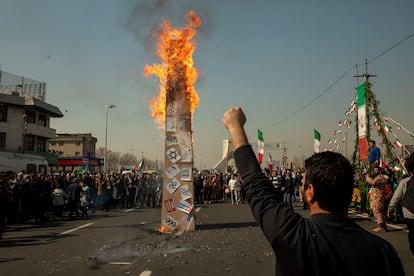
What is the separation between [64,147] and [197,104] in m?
80.3

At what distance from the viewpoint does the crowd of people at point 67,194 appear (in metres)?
13.7

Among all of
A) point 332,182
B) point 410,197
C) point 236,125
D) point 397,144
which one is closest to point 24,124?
point 397,144

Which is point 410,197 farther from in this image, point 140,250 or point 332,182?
point 140,250

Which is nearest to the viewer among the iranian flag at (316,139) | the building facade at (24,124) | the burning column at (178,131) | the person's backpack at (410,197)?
the person's backpack at (410,197)

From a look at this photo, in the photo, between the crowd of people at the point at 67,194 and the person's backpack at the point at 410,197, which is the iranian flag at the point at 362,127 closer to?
the person's backpack at the point at 410,197

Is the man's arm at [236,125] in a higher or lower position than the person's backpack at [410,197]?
higher

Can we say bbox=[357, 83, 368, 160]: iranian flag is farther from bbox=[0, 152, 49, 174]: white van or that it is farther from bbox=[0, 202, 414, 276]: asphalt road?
bbox=[0, 152, 49, 174]: white van

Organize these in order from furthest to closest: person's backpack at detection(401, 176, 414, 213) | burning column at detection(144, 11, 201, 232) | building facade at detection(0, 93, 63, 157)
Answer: building facade at detection(0, 93, 63, 157)
burning column at detection(144, 11, 201, 232)
person's backpack at detection(401, 176, 414, 213)

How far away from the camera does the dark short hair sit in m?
1.69

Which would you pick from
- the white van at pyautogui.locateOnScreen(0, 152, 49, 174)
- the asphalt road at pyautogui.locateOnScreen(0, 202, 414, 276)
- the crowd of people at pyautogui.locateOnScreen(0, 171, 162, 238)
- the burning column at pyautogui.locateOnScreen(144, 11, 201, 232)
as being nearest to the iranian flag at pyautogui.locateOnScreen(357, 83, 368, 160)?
the asphalt road at pyautogui.locateOnScreen(0, 202, 414, 276)

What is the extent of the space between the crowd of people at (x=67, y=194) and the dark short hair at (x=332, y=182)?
9.90 m

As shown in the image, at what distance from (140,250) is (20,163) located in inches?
763

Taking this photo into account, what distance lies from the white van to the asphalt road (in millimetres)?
11050

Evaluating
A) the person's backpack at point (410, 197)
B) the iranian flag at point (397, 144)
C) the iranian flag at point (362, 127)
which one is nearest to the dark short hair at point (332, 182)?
the person's backpack at point (410, 197)
